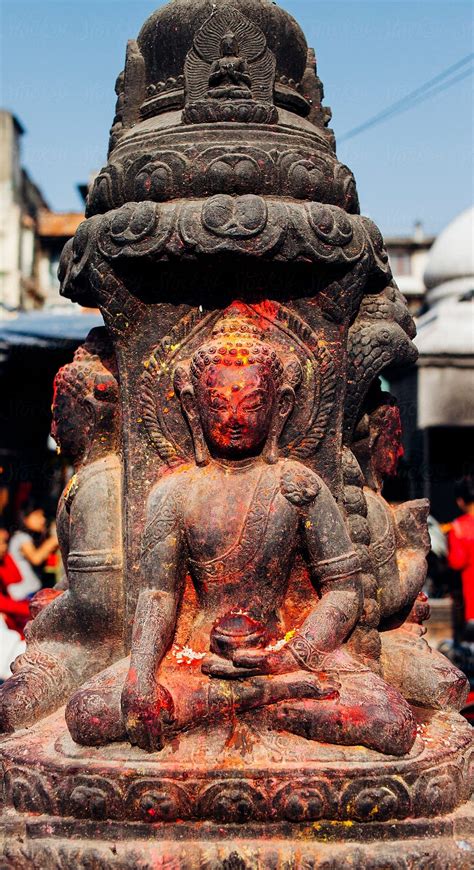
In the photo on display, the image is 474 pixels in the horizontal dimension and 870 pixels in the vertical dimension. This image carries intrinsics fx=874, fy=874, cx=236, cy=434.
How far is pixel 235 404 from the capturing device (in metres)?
3.15

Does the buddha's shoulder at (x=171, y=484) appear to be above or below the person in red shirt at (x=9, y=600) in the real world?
above

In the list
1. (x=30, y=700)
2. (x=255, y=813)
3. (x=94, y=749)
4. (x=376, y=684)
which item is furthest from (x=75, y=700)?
(x=376, y=684)

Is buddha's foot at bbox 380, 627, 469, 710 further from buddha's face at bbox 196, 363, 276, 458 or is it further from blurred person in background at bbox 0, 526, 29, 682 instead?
blurred person in background at bbox 0, 526, 29, 682

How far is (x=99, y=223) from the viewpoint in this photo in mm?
3320

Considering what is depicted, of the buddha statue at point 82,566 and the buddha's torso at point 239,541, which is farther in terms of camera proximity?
the buddha statue at point 82,566

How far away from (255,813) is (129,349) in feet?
5.74

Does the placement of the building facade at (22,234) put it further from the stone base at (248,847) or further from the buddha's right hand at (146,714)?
the stone base at (248,847)

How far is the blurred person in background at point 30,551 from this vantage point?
6654 millimetres

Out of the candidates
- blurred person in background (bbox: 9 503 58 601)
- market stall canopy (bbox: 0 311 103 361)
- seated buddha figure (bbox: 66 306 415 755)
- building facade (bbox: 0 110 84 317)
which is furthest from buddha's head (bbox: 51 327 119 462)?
building facade (bbox: 0 110 84 317)

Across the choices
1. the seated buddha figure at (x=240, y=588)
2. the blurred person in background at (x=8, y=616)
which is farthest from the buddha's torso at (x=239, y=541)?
the blurred person in background at (x=8, y=616)

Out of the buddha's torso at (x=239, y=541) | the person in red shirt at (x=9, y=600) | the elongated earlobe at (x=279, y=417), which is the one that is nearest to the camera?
the buddha's torso at (x=239, y=541)

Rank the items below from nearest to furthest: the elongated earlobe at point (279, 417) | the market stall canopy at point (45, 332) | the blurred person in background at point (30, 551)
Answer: the elongated earlobe at point (279, 417) < the blurred person in background at point (30, 551) < the market stall canopy at point (45, 332)

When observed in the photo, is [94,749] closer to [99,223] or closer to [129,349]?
[129,349]

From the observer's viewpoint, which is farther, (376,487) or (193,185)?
(376,487)
